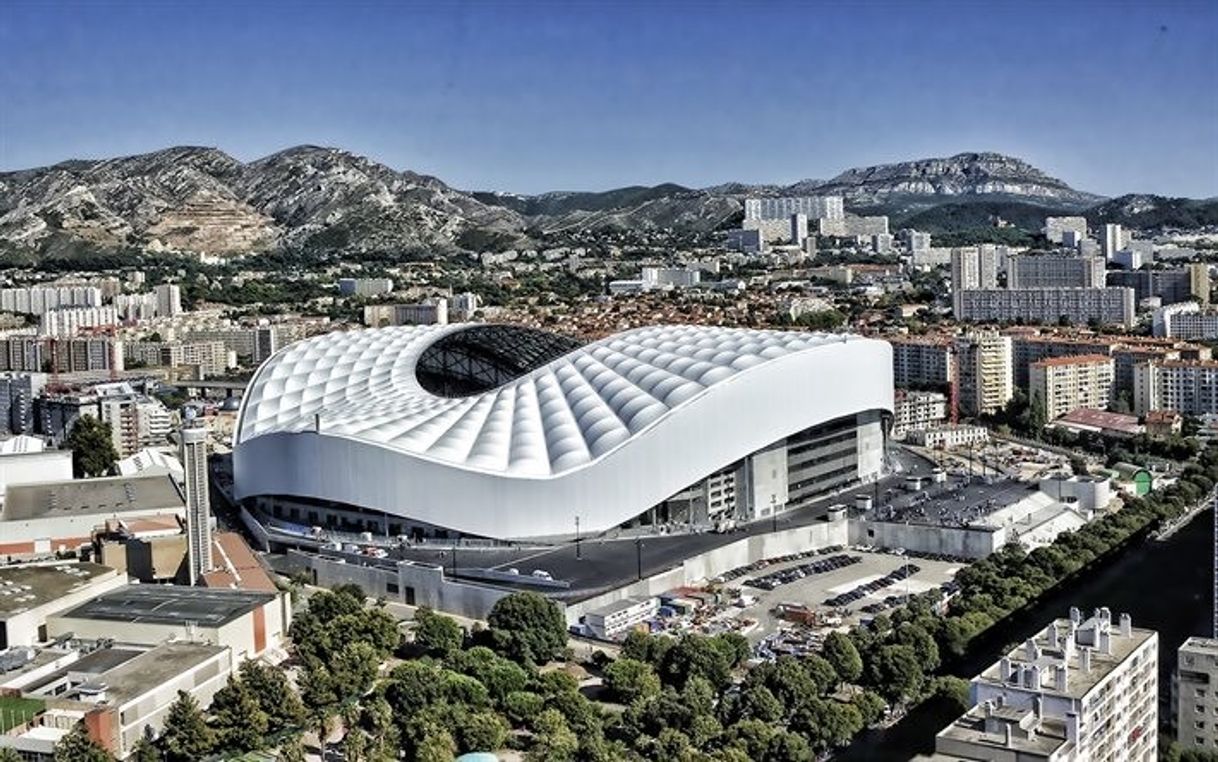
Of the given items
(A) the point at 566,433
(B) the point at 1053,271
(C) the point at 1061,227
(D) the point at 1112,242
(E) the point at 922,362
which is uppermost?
(C) the point at 1061,227

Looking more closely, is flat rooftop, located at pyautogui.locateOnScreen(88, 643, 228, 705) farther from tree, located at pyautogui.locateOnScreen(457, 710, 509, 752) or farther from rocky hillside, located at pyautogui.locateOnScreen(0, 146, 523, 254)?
rocky hillside, located at pyautogui.locateOnScreen(0, 146, 523, 254)

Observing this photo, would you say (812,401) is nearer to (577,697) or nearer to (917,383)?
(577,697)

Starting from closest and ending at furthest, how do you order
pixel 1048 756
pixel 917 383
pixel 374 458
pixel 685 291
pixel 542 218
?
pixel 1048 756 → pixel 374 458 → pixel 917 383 → pixel 685 291 → pixel 542 218

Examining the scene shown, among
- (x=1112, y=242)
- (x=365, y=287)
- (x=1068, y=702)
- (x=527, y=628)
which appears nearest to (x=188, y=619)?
(x=527, y=628)

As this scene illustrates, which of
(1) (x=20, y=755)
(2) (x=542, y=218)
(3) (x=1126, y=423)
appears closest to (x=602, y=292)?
(3) (x=1126, y=423)

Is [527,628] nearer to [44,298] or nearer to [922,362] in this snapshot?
[922,362]

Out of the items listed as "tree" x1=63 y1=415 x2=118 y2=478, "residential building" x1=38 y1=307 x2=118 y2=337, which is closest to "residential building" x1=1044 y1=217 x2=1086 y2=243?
"residential building" x1=38 y1=307 x2=118 y2=337
